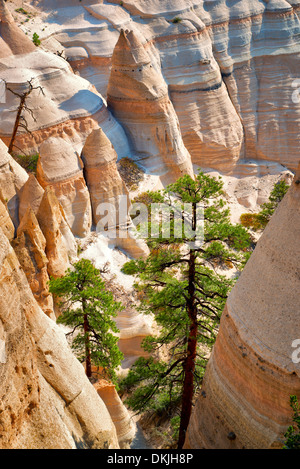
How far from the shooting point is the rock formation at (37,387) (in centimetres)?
647

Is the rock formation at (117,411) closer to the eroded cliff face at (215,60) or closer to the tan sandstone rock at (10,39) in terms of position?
the tan sandstone rock at (10,39)

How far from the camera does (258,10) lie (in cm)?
3250

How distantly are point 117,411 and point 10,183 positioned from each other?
24.4 feet

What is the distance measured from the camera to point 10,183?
606 inches

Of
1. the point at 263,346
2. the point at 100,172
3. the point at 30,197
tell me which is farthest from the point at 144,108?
the point at 263,346

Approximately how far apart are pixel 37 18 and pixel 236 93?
12863mm

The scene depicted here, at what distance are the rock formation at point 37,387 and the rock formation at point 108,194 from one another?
34.5 feet

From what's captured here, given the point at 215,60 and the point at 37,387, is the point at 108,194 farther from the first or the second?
the point at 215,60

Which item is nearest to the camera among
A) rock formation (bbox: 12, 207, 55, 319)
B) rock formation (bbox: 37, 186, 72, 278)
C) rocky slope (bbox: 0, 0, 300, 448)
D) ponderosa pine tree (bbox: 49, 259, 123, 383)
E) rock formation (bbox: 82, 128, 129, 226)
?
rocky slope (bbox: 0, 0, 300, 448)

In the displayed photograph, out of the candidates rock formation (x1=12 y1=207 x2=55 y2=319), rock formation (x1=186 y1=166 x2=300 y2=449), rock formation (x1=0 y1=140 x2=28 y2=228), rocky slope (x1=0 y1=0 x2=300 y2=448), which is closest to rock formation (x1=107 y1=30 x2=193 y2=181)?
rocky slope (x1=0 y1=0 x2=300 y2=448)

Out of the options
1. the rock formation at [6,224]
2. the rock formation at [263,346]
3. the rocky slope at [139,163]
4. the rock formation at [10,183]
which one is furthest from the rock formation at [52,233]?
the rock formation at [263,346]

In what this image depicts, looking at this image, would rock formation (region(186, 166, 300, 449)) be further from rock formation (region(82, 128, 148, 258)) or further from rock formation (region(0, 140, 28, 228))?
rock formation (region(82, 128, 148, 258))

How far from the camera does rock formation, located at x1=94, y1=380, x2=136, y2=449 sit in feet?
40.0

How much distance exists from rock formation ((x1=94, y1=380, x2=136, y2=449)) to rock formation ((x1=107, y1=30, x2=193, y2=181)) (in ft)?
46.1
